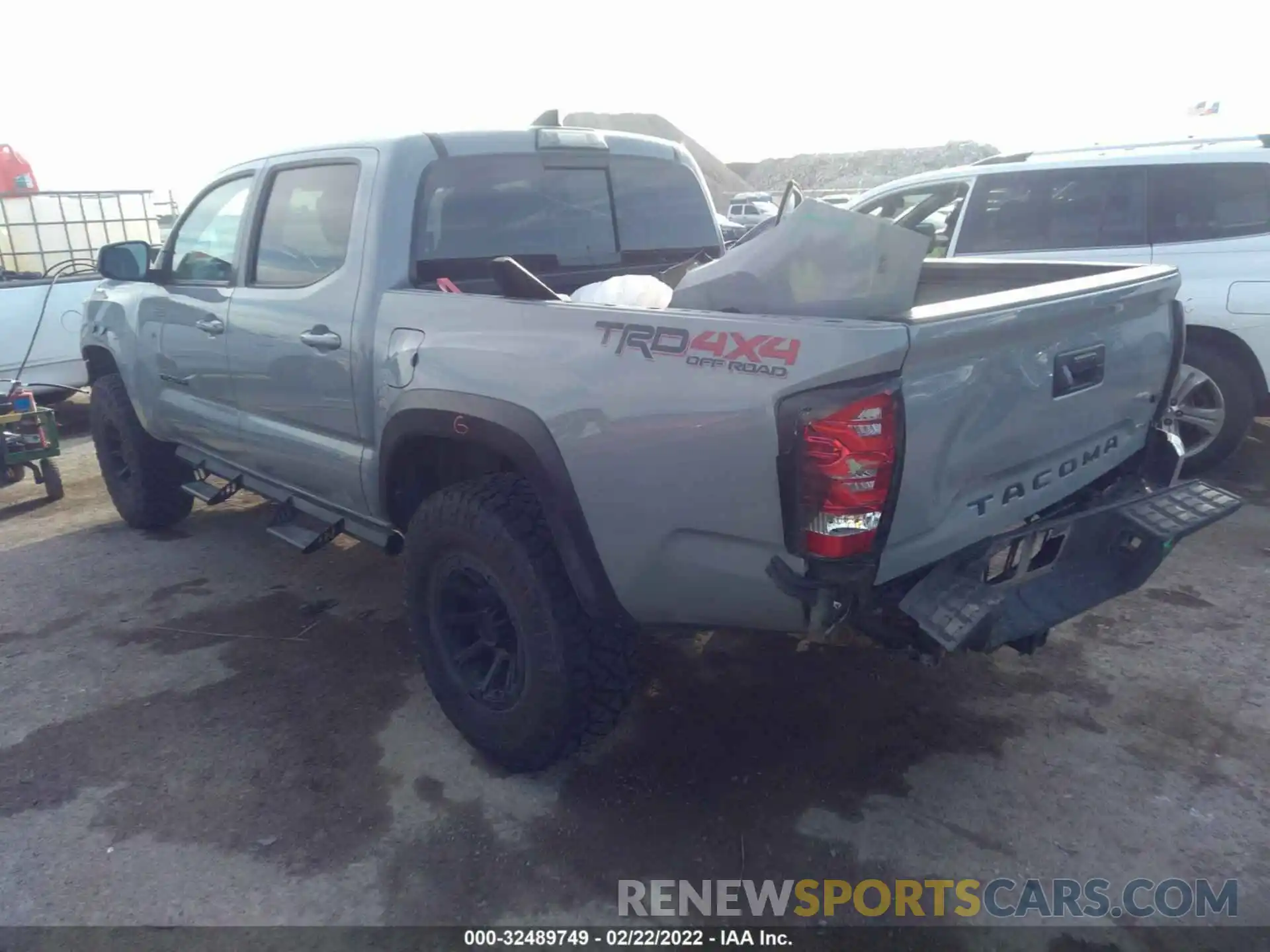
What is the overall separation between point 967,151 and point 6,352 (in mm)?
41604

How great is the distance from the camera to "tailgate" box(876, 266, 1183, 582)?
89.0 inches

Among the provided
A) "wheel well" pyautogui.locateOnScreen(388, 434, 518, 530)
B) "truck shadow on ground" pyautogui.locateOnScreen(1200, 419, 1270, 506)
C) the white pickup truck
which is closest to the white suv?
"truck shadow on ground" pyautogui.locateOnScreen(1200, 419, 1270, 506)

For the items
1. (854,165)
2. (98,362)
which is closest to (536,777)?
(98,362)

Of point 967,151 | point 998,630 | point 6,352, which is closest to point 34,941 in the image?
point 998,630

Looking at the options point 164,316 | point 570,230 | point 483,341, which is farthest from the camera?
point 164,316

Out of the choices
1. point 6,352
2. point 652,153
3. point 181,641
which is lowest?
point 181,641

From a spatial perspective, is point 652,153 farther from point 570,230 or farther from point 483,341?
point 483,341

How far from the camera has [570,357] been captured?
2598 mm

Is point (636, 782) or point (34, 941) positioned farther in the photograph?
point (636, 782)

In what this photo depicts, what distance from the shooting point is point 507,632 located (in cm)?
308

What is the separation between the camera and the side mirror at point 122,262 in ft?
15.2

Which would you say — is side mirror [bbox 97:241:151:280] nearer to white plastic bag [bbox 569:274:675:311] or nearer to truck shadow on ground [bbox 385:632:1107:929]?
white plastic bag [bbox 569:274:675:311]

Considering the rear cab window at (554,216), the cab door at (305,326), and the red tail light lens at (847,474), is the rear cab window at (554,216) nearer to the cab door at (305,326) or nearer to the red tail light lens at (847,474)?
the cab door at (305,326)

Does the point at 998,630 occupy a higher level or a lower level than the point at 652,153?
lower
